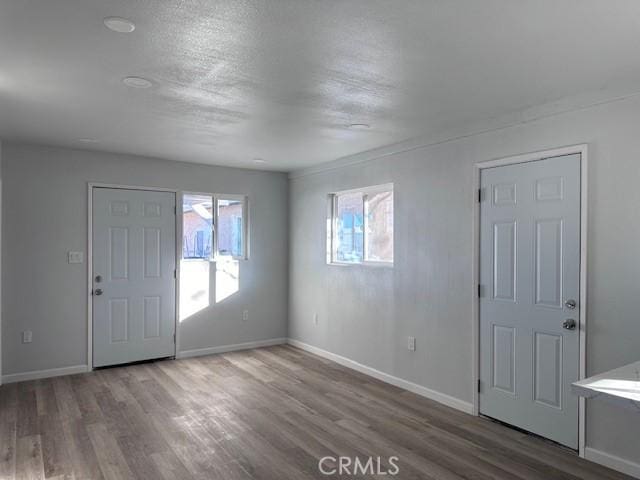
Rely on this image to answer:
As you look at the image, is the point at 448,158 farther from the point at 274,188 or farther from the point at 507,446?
the point at 274,188

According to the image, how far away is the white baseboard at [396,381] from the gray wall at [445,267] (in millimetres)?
56

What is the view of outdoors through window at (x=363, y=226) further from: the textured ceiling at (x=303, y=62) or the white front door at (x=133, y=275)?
the white front door at (x=133, y=275)

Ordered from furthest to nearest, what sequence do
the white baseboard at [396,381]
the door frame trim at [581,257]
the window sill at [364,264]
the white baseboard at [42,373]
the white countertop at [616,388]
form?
the window sill at [364,264] → the white baseboard at [42,373] → the white baseboard at [396,381] → the door frame trim at [581,257] → the white countertop at [616,388]

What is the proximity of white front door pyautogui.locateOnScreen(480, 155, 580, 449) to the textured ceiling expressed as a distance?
24.1 inches

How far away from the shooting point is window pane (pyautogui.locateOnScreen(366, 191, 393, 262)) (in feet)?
15.9

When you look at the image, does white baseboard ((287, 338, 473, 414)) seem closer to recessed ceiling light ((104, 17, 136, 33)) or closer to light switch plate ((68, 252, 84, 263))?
light switch plate ((68, 252, 84, 263))

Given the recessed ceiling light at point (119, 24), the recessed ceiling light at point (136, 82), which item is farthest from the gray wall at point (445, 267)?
the recessed ceiling light at point (119, 24)

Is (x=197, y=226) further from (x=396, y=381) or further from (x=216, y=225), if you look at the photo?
(x=396, y=381)

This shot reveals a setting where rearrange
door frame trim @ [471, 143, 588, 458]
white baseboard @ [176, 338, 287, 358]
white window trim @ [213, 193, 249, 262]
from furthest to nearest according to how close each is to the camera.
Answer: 1. white window trim @ [213, 193, 249, 262]
2. white baseboard @ [176, 338, 287, 358]
3. door frame trim @ [471, 143, 588, 458]

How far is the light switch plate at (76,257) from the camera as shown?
16.1 feet

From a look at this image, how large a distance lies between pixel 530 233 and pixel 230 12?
8.67 feet

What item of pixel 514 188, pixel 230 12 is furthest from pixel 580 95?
pixel 230 12

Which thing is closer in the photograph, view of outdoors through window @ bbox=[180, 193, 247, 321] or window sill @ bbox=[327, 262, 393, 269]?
window sill @ bbox=[327, 262, 393, 269]

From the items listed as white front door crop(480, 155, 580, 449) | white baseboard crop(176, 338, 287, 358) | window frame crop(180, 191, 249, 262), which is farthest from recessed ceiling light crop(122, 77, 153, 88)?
white baseboard crop(176, 338, 287, 358)
